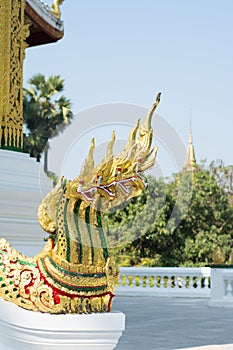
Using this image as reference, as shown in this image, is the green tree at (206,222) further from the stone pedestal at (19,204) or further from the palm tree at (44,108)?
the stone pedestal at (19,204)

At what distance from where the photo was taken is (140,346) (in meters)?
6.14

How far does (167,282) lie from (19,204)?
5096 millimetres

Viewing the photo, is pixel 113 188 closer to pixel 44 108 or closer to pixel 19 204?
pixel 19 204

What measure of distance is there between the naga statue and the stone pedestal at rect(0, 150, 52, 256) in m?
3.96

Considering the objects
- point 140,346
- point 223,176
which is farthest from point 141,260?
point 140,346

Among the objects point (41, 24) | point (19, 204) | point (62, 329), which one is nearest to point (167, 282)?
point (19, 204)

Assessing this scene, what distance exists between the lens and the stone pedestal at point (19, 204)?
8.63 meters

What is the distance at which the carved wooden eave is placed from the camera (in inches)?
425

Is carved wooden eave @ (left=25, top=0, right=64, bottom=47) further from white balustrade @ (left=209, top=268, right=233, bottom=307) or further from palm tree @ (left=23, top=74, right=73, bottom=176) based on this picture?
palm tree @ (left=23, top=74, right=73, bottom=176)

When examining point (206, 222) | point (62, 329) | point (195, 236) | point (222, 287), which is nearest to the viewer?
point (62, 329)

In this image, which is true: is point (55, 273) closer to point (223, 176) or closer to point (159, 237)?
point (159, 237)

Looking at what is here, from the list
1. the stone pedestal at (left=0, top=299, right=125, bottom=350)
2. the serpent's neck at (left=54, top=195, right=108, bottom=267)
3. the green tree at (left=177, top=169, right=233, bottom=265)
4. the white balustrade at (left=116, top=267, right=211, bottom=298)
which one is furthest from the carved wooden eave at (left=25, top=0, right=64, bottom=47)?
the green tree at (left=177, top=169, right=233, bottom=265)

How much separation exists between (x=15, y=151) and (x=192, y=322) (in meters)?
3.37

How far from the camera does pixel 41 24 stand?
11383 mm
